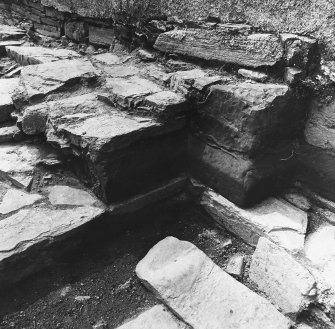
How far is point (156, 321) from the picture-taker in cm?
177

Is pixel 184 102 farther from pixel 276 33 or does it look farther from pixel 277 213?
pixel 277 213

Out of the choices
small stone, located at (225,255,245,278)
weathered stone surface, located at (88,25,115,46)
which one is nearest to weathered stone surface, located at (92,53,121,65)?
weathered stone surface, located at (88,25,115,46)

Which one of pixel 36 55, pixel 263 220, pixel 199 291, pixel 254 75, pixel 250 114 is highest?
pixel 254 75

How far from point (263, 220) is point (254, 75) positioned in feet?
2.84

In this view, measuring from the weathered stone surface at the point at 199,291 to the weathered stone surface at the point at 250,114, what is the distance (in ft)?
2.19

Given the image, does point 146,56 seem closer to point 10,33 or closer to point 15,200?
point 15,200

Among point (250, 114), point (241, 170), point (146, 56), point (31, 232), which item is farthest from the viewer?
point (146, 56)

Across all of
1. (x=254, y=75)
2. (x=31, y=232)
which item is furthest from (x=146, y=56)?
(x=31, y=232)

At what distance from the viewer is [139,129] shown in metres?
2.04

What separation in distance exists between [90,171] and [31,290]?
69 cm

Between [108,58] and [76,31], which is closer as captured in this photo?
[108,58]

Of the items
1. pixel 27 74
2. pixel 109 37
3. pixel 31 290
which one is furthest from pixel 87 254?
pixel 109 37

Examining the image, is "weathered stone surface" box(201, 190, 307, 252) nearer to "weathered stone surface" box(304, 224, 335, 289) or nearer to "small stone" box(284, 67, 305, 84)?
"weathered stone surface" box(304, 224, 335, 289)

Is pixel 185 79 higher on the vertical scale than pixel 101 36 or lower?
higher
